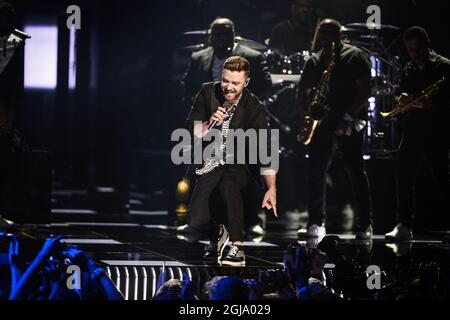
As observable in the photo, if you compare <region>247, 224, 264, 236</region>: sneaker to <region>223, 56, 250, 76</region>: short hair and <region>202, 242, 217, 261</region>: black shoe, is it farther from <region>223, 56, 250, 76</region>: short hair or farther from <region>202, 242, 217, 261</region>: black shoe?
<region>223, 56, 250, 76</region>: short hair

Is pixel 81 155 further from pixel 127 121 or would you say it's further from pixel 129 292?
pixel 129 292

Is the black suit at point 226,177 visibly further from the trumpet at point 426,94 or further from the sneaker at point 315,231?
the trumpet at point 426,94

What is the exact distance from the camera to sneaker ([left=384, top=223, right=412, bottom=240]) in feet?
34.0

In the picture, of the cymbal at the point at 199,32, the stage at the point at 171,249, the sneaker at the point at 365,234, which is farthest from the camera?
the cymbal at the point at 199,32

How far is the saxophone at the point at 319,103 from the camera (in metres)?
10.4

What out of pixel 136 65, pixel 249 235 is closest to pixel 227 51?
pixel 249 235

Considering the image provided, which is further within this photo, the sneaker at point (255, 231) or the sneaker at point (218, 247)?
the sneaker at point (255, 231)

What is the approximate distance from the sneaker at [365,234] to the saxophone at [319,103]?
0.89 meters

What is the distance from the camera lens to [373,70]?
12.7m

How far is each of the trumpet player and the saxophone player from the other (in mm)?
314

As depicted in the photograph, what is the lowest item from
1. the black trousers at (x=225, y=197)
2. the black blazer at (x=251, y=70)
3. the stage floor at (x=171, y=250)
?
the stage floor at (x=171, y=250)

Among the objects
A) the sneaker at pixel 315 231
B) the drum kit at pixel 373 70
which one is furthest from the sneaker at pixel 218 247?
the drum kit at pixel 373 70

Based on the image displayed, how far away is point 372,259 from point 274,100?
4015 millimetres

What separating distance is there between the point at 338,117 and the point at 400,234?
44.1 inches
